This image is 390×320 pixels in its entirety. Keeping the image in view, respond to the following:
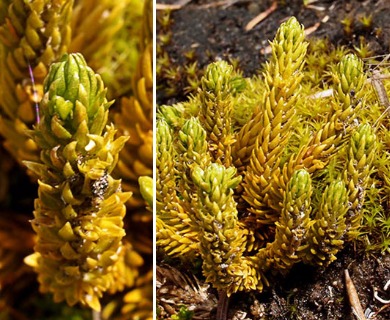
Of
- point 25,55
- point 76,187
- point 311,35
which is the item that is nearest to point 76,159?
point 76,187

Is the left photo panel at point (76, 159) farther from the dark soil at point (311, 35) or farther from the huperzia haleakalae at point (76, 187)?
the dark soil at point (311, 35)

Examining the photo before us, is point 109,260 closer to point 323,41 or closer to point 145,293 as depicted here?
point 145,293

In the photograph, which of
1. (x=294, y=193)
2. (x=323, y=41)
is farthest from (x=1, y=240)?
(x=323, y=41)

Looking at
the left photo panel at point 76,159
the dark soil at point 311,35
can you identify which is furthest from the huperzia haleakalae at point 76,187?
the dark soil at point 311,35

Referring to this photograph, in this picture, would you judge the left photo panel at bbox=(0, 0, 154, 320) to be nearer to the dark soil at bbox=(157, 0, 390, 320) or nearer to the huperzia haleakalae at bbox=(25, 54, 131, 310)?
the huperzia haleakalae at bbox=(25, 54, 131, 310)

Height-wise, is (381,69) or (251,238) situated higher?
(381,69)
